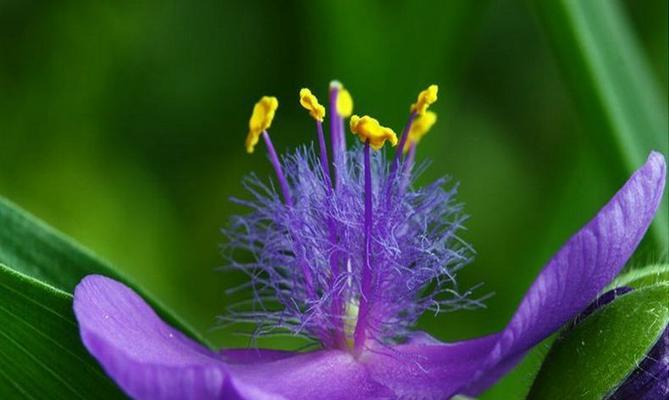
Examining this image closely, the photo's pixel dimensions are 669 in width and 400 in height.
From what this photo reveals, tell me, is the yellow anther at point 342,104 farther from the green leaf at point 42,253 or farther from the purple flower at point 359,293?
the green leaf at point 42,253

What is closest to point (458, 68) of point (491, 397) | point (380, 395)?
point (491, 397)

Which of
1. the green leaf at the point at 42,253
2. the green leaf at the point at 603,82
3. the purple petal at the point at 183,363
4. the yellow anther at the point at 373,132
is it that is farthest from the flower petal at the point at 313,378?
the green leaf at the point at 603,82

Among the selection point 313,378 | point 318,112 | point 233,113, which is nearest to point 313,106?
point 318,112

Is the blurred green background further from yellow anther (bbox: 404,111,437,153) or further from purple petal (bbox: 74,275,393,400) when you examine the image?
purple petal (bbox: 74,275,393,400)

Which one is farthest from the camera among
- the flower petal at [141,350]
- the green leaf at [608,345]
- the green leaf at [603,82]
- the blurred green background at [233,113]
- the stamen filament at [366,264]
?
the blurred green background at [233,113]

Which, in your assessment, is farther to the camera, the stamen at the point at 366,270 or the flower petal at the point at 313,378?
the stamen at the point at 366,270

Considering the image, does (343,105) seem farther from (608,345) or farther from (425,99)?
(608,345)
